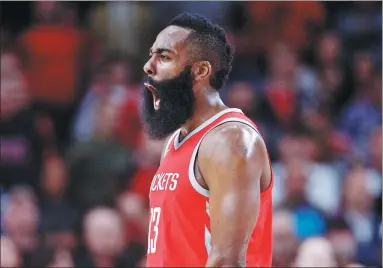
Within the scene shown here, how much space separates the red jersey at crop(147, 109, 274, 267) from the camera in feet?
11.3

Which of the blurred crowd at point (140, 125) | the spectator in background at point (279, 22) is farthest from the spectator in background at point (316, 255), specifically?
the spectator in background at point (279, 22)

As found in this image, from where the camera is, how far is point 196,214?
3453 millimetres

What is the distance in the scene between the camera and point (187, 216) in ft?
11.4

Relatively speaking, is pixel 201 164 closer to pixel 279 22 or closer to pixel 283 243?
pixel 283 243

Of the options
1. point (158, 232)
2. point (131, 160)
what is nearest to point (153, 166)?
point (131, 160)

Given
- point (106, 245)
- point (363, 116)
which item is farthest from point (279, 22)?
point (106, 245)

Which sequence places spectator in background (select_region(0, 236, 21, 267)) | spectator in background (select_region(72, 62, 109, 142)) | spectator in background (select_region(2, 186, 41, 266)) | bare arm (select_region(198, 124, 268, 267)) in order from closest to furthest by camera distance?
bare arm (select_region(198, 124, 268, 267)) < spectator in background (select_region(0, 236, 21, 267)) < spectator in background (select_region(2, 186, 41, 266)) < spectator in background (select_region(72, 62, 109, 142))

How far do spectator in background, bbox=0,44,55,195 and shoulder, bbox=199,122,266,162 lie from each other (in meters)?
4.34

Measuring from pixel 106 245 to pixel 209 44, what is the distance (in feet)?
11.0

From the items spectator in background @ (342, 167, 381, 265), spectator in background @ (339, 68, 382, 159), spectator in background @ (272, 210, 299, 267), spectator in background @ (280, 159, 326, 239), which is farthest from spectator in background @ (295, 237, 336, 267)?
spectator in background @ (339, 68, 382, 159)

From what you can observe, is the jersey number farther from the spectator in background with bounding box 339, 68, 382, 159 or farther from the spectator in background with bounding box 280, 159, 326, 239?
the spectator in background with bounding box 339, 68, 382, 159

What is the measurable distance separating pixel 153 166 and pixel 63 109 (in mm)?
1687

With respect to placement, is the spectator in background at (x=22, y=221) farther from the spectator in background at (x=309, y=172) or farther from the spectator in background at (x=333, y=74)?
the spectator in background at (x=333, y=74)

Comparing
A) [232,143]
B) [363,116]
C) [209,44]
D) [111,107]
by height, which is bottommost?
[363,116]
